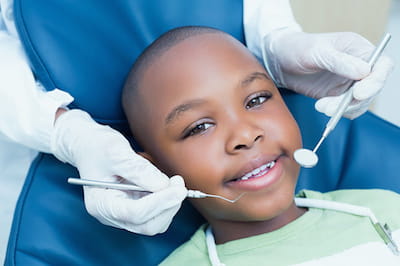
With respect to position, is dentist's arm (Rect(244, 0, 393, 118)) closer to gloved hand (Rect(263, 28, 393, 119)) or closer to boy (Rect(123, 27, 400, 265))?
gloved hand (Rect(263, 28, 393, 119))

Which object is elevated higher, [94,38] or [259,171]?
[94,38]

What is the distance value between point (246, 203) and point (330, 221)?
0.76ft

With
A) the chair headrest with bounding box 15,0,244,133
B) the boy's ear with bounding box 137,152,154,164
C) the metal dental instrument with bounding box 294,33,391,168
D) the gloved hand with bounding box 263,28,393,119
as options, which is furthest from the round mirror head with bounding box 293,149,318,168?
the chair headrest with bounding box 15,0,244,133

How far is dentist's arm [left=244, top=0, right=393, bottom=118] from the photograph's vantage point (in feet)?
3.47

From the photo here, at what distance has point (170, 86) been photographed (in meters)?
1.04

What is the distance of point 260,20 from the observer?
1293 mm

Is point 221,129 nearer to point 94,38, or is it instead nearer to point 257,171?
point 257,171

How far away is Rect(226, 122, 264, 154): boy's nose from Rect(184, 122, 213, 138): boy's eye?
0.07 meters

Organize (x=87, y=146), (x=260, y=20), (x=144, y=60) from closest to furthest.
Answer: (x=87, y=146)
(x=144, y=60)
(x=260, y=20)

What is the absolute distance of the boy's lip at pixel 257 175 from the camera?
97cm

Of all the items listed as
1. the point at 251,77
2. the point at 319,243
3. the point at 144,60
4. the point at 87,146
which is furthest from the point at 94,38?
the point at 319,243

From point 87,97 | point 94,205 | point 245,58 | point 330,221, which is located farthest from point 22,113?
point 330,221

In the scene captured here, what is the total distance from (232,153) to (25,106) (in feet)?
1.56

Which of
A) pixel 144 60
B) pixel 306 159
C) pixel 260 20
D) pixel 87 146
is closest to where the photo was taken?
pixel 306 159
